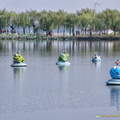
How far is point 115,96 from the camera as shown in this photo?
29.9 metres

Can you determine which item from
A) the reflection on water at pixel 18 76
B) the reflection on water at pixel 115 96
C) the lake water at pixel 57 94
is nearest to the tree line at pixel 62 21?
the lake water at pixel 57 94

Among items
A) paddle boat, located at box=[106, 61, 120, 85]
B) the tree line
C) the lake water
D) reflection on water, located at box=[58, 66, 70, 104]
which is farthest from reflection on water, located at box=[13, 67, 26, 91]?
the tree line

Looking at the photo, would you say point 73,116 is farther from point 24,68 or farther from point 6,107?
point 24,68

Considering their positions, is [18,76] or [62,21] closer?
[18,76]

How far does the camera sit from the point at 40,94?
99.9ft

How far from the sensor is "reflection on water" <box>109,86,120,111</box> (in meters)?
27.4

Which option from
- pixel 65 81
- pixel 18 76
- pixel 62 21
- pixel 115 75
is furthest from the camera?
pixel 62 21

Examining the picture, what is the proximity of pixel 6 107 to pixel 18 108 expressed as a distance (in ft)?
1.92

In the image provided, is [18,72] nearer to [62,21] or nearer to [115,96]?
[115,96]

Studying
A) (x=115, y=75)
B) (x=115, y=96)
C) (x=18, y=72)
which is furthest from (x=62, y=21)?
(x=115, y=96)

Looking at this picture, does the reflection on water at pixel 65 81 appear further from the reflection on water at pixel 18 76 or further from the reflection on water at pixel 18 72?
the reflection on water at pixel 18 72

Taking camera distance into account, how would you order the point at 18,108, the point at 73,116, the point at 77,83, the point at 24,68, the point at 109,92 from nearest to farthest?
1. the point at 73,116
2. the point at 18,108
3. the point at 109,92
4. the point at 77,83
5. the point at 24,68

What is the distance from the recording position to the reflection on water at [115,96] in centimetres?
2738

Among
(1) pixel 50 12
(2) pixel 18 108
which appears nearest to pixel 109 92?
(2) pixel 18 108
